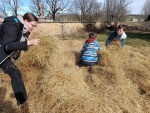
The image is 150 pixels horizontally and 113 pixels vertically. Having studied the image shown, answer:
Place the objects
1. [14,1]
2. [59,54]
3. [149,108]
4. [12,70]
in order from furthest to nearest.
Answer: [14,1] → [59,54] → [149,108] → [12,70]

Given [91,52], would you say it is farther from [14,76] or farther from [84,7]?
[84,7]

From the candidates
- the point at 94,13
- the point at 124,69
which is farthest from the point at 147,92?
the point at 94,13

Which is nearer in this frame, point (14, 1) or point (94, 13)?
point (94, 13)

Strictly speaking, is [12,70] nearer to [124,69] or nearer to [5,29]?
[5,29]

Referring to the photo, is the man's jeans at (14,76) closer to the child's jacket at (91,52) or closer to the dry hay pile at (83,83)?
the dry hay pile at (83,83)

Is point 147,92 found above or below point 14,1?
below

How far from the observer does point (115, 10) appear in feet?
117

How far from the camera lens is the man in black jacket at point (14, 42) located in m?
2.42

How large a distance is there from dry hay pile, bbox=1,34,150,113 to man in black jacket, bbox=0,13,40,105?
0.50m

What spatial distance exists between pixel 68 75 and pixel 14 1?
3743 centimetres

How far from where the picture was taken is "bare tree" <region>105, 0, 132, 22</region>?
115 ft

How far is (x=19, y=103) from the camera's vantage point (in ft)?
9.62

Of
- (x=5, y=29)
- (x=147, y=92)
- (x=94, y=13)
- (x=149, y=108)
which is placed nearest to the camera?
(x=5, y=29)

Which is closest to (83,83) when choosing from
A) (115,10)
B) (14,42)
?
(14,42)
